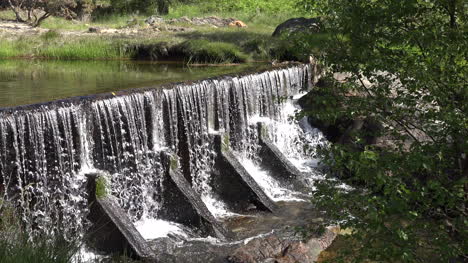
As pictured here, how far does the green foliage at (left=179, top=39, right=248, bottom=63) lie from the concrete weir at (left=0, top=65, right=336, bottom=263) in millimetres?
6213

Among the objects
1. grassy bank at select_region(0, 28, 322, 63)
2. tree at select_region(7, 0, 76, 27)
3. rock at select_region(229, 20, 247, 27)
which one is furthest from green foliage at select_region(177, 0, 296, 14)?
grassy bank at select_region(0, 28, 322, 63)

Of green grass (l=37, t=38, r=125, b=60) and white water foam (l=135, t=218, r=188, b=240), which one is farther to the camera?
green grass (l=37, t=38, r=125, b=60)

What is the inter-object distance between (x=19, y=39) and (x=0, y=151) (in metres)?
15.9

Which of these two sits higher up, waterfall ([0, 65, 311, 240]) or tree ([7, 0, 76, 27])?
waterfall ([0, 65, 311, 240])

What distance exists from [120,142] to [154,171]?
91cm

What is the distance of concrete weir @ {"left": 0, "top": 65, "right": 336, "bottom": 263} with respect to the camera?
361 inches

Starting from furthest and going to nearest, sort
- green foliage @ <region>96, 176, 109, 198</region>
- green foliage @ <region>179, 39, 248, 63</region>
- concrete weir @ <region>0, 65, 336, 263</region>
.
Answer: green foliage @ <region>179, 39, 248, 63</region> < green foliage @ <region>96, 176, 109, 198</region> < concrete weir @ <region>0, 65, 336, 263</region>

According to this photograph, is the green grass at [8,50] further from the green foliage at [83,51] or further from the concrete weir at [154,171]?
the concrete weir at [154,171]

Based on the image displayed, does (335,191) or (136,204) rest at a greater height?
(335,191)

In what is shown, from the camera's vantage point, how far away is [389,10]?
5293mm

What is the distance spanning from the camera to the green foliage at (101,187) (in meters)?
9.43

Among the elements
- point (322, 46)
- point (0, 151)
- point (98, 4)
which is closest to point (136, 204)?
point (0, 151)

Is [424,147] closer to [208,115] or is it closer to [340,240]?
[340,240]

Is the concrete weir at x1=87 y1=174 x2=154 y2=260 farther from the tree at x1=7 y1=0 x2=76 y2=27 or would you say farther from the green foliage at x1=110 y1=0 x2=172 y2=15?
the green foliage at x1=110 y1=0 x2=172 y2=15
